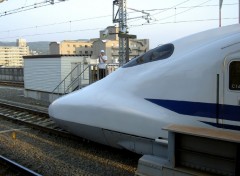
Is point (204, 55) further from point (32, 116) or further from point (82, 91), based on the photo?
point (32, 116)

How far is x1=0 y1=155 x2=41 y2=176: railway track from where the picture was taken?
6.69 metres

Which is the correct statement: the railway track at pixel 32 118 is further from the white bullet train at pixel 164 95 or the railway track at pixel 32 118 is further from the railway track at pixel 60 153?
the white bullet train at pixel 164 95

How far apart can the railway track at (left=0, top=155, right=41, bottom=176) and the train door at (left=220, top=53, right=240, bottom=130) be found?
150 inches

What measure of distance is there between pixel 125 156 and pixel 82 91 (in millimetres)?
1798

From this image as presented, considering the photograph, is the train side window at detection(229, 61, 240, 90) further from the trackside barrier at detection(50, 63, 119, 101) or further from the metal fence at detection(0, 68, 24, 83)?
the metal fence at detection(0, 68, 24, 83)

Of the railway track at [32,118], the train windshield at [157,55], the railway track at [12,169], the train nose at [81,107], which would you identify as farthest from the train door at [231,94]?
the railway track at [32,118]

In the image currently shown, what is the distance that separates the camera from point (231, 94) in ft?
→ 16.0

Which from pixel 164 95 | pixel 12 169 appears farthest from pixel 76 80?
pixel 164 95

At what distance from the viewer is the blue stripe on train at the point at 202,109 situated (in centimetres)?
484

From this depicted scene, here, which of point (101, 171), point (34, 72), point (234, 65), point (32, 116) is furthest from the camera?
point (34, 72)

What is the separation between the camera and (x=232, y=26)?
19.2 ft

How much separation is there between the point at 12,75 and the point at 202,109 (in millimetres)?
31493

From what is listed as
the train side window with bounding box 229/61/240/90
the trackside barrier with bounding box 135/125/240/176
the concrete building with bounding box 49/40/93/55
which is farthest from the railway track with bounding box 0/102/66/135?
the concrete building with bounding box 49/40/93/55

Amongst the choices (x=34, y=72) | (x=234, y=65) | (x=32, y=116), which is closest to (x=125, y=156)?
(x=234, y=65)
